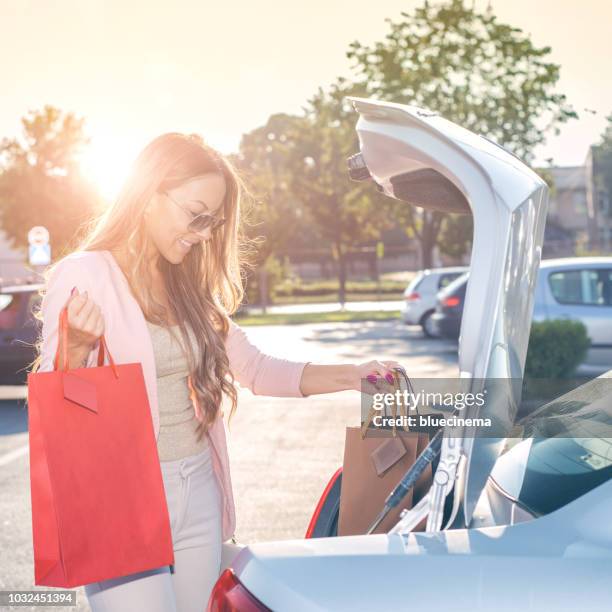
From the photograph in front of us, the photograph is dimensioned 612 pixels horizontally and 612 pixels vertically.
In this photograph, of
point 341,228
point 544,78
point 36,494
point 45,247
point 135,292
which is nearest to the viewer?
point 36,494

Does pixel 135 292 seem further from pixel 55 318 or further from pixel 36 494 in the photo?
pixel 36 494

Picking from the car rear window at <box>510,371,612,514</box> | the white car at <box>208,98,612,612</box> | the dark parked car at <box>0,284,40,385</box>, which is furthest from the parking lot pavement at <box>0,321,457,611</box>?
the white car at <box>208,98,612,612</box>

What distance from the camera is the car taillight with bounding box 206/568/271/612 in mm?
1750

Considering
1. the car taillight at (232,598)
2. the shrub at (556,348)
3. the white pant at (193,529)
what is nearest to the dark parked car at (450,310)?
the shrub at (556,348)

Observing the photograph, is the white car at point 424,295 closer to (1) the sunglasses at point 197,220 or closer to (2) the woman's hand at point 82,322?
(1) the sunglasses at point 197,220

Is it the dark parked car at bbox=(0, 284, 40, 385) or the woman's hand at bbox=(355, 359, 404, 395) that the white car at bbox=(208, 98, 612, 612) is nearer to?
the woman's hand at bbox=(355, 359, 404, 395)

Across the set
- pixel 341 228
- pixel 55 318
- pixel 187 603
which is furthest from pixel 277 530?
pixel 341 228

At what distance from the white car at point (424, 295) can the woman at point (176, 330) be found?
64.6 ft

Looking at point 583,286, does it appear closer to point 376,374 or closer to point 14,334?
point 14,334

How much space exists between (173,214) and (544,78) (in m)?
27.3

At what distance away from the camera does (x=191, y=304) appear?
279cm

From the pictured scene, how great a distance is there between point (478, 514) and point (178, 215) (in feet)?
3.75

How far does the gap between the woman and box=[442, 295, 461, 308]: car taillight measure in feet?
51.4

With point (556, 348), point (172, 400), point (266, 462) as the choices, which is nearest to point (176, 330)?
point (172, 400)
